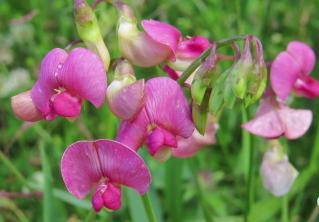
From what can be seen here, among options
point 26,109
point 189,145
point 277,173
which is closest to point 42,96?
point 26,109

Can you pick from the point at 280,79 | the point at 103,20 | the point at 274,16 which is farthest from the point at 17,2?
the point at 280,79

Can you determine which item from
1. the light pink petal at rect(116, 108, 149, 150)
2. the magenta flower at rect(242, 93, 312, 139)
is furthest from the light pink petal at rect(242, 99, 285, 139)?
the light pink petal at rect(116, 108, 149, 150)

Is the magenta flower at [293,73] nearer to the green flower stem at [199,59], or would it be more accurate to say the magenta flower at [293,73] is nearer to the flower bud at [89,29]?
the green flower stem at [199,59]

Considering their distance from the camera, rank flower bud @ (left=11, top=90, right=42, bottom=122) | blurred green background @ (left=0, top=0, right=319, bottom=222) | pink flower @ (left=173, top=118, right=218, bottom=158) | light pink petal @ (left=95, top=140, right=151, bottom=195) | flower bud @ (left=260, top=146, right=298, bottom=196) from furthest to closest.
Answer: blurred green background @ (left=0, top=0, right=319, bottom=222) < flower bud @ (left=260, top=146, right=298, bottom=196) < pink flower @ (left=173, top=118, right=218, bottom=158) < flower bud @ (left=11, top=90, right=42, bottom=122) < light pink petal @ (left=95, top=140, right=151, bottom=195)

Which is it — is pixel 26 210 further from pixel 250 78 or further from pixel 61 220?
pixel 250 78

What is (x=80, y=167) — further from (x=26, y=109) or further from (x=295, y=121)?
(x=295, y=121)

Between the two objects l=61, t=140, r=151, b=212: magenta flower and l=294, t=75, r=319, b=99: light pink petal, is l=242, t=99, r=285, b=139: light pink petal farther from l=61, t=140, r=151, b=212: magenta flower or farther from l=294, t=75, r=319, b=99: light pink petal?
l=61, t=140, r=151, b=212: magenta flower
